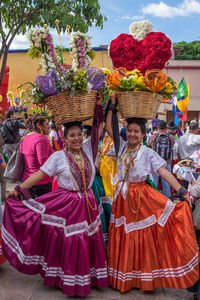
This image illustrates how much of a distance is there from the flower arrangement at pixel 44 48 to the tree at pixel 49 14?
434cm

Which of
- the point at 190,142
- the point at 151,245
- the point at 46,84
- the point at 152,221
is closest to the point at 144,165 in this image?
the point at 152,221

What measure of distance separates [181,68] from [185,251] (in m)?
22.4

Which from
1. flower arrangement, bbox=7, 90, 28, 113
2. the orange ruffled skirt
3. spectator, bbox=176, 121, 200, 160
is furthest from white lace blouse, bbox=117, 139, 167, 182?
spectator, bbox=176, 121, 200, 160

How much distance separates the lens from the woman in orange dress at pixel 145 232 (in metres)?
2.97

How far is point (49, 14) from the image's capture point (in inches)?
284

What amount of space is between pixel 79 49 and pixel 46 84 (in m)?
0.54

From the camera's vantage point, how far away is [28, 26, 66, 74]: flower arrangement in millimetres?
2837

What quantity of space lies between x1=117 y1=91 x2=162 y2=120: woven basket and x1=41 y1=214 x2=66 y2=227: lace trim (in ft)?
4.23

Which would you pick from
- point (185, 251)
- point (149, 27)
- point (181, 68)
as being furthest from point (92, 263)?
point (181, 68)

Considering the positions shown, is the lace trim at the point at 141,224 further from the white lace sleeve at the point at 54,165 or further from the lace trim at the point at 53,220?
the white lace sleeve at the point at 54,165

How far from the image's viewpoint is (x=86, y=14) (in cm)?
739

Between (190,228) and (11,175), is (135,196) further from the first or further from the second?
(11,175)

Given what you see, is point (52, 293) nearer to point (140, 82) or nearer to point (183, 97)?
point (140, 82)

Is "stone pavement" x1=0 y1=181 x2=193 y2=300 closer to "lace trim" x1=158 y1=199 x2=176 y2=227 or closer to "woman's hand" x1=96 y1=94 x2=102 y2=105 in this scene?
"lace trim" x1=158 y1=199 x2=176 y2=227
